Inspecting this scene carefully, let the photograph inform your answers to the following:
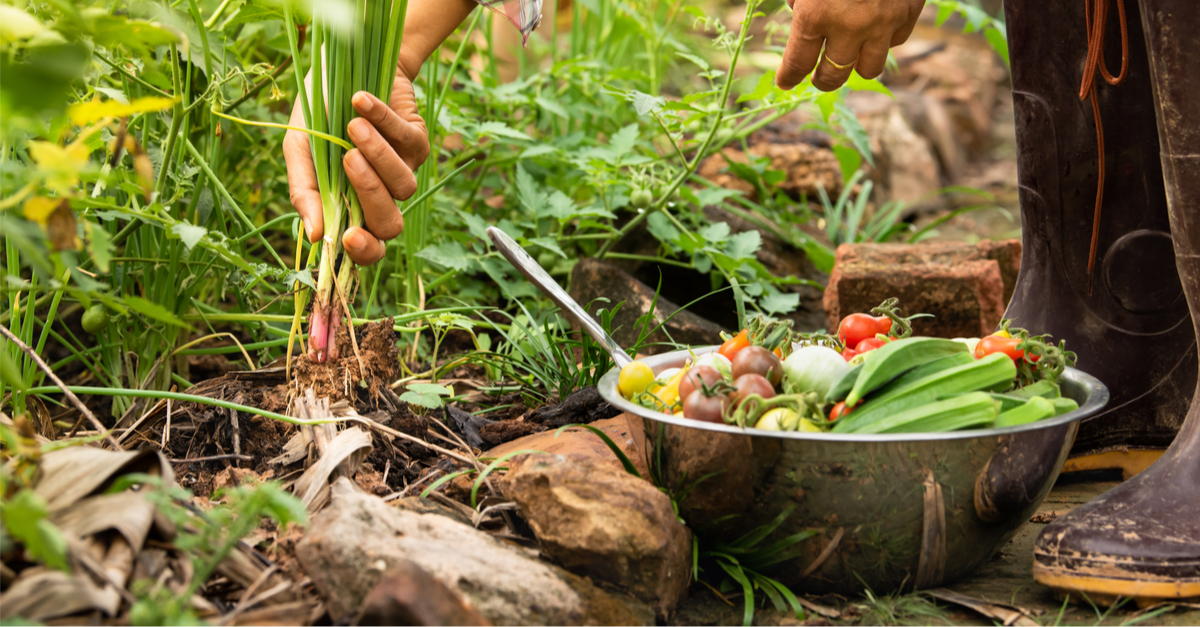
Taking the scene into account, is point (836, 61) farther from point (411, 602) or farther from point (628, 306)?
point (411, 602)

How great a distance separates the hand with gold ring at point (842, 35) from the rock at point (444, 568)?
1162mm

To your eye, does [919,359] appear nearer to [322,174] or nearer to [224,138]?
[322,174]

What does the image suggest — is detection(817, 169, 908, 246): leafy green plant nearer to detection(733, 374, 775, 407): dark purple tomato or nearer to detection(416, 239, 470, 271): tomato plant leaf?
detection(416, 239, 470, 271): tomato plant leaf

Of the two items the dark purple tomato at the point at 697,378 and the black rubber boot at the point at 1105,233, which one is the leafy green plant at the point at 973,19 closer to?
the black rubber boot at the point at 1105,233

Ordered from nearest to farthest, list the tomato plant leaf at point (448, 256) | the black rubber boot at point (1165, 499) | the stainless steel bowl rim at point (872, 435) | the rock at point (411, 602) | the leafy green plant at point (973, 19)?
the rock at point (411, 602) < the stainless steel bowl rim at point (872, 435) < the black rubber boot at point (1165, 499) < the tomato plant leaf at point (448, 256) < the leafy green plant at point (973, 19)

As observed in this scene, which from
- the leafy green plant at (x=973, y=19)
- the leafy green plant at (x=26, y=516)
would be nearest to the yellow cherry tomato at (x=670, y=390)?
the leafy green plant at (x=26, y=516)

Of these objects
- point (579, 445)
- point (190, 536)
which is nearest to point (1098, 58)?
point (579, 445)

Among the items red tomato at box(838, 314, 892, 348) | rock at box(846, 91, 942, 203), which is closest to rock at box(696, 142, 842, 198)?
rock at box(846, 91, 942, 203)

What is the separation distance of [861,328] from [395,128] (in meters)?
0.89

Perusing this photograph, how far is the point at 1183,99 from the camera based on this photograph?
1.29 m

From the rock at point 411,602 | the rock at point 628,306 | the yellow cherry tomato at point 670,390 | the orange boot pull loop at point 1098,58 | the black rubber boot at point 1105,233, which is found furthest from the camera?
the rock at point 628,306

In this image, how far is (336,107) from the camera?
1.40m

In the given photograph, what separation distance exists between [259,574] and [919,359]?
0.91 meters

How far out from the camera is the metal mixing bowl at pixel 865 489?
1064 millimetres
